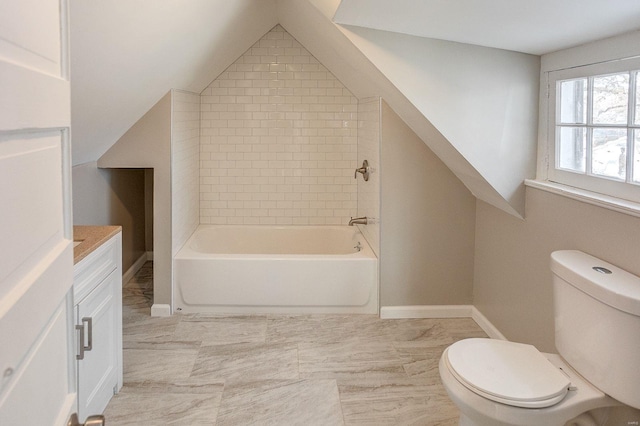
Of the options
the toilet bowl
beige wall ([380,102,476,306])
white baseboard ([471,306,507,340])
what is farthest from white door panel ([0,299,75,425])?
beige wall ([380,102,476,306])

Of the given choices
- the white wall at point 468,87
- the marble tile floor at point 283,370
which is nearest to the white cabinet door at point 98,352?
the marble tile floor at point 283,370

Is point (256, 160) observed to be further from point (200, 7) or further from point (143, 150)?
point (200, 7)

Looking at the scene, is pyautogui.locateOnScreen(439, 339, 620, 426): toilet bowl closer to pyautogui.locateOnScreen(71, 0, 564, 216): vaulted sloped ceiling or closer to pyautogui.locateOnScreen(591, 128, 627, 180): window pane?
pyautogui.locateOnScreen(591, 128, 627, 180): window pane

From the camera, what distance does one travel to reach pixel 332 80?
4.84 meters

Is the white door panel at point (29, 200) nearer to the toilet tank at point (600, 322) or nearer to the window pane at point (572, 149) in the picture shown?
the toilet tank at point (600, 322)

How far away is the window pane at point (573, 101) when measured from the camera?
2855 mm

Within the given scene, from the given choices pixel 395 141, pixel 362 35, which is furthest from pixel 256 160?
pixel 362 35

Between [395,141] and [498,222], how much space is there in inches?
33.4

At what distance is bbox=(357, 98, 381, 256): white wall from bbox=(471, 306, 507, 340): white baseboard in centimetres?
77

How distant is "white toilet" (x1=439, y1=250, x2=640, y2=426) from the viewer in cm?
205

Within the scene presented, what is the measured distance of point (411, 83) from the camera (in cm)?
319

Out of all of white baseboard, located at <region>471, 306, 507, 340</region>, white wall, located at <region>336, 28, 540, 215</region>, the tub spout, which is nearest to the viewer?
white wall, located at <region>336, 28, 540, 215</region>

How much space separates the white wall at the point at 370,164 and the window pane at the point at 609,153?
5.11 ft

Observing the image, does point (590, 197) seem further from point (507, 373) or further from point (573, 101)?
point (507, 373)
